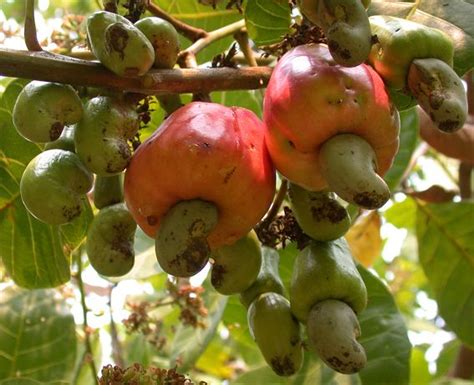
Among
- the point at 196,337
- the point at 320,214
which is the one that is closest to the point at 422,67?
the point at 320,214

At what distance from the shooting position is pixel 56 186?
1097 millimetres

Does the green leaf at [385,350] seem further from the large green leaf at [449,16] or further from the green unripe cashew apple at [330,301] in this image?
the large green leaf at [449,16]

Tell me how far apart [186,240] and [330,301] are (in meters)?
0.24

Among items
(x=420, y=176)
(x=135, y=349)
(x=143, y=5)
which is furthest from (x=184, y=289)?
(x=420, y=176)

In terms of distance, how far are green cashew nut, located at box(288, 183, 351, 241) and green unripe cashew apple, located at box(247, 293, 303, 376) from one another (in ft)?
0.41

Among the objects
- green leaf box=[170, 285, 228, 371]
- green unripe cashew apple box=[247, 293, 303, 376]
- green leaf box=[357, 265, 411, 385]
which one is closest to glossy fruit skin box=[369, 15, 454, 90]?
green unripe cashew apple box=[247, 293, 303, 376]

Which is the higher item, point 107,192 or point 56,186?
point 56,186

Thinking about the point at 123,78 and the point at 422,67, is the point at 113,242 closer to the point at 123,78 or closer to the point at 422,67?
the point at 123,78

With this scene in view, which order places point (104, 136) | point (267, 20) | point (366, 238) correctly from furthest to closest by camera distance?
point (366, 238) → point (267, 20) → point (104, 136)

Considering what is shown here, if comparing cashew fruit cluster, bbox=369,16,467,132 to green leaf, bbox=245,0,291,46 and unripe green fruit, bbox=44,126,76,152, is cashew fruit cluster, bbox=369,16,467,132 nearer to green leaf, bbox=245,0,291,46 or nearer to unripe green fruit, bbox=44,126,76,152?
green leaf, bbox=245,0,291,46

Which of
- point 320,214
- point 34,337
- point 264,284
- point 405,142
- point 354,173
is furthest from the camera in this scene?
point 405,142

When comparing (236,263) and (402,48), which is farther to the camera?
(236,263)

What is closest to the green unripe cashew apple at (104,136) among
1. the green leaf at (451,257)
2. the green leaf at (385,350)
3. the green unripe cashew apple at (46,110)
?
the green unripe cashew apple at (46,110)

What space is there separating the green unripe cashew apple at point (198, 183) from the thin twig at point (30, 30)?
0.66 ft
